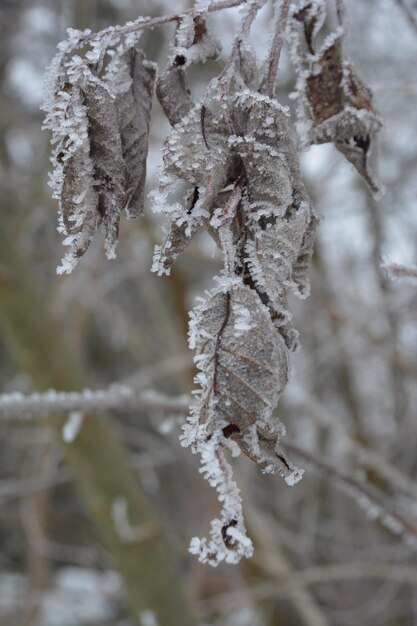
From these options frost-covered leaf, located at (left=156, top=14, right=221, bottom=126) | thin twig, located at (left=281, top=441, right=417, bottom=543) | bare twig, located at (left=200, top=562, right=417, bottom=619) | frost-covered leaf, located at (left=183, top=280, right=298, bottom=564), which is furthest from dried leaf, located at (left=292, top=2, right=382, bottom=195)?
bare twig, located at (left=200, top=562, right=417, bottom=619)

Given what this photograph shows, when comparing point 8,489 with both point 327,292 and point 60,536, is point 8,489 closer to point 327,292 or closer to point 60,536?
point 327,292

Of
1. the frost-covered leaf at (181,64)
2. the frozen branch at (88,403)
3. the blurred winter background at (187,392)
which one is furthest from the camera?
the blurred winter background at (187,392)

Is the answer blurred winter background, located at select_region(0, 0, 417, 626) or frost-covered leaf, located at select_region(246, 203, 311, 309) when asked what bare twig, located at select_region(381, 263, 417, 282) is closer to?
frost-covered leaf, located at select_region(246, 203, 311, 309)

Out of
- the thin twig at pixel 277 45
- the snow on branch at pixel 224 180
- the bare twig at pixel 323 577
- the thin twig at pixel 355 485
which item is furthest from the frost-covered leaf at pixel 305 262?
the bare twig at pixel 323 577

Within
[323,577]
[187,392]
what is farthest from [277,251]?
[187,392]

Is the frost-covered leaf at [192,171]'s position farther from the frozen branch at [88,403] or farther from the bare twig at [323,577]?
the bare twig at [323,577]

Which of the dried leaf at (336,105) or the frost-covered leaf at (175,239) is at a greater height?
the dried leaf at (336,105)
